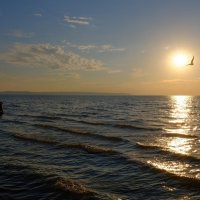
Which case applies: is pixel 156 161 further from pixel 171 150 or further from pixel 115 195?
pixel 115 195

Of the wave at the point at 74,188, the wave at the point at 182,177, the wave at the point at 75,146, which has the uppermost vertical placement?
the wave at the point at 75,146

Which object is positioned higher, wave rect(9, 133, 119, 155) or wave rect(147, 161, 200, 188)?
wave rect(9, 133, 119, 155)

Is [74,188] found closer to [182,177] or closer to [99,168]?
[99,168]

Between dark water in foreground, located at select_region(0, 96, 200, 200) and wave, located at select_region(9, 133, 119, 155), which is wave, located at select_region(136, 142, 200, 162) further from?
wave, located at select_region(9, 133, 119, 155)

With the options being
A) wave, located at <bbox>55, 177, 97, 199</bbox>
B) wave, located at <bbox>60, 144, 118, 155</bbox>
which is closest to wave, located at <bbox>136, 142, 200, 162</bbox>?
wave, located at <bbox>60, 144, 118, 155</bbox>

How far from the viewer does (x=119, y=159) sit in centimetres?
2044

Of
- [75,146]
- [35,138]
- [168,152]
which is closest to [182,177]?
[168,152]

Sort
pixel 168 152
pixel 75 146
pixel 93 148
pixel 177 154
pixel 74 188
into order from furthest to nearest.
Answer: pixel 75 146 → pixel 93 148 → pixel 168 152 → pixel 177 154 → pixel 74 188

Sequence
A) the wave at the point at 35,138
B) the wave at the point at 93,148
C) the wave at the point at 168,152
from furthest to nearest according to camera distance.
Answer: the wave at the point at 35,138 < the wave at the point at 93,148 < the wave at the point at 168,152

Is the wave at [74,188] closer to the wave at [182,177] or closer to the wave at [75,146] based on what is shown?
the wave at [182,177]

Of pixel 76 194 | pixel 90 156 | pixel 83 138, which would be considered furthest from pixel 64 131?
pixel 76 194

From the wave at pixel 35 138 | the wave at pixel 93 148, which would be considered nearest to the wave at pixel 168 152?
the wave at pixel 93 148

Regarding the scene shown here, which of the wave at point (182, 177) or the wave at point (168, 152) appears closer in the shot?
the wave at point (182, 177)

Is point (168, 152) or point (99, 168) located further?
point (168, 152)
